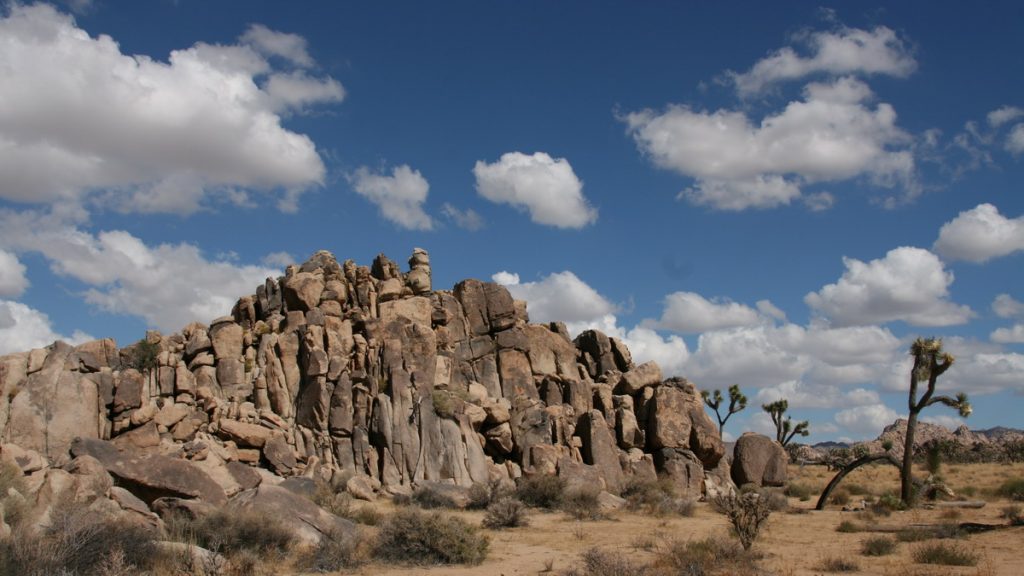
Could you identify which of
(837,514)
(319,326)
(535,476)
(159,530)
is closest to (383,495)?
(535,476)

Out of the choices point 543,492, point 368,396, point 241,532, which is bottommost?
point 543,492

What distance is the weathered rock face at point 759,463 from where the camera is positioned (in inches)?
1475

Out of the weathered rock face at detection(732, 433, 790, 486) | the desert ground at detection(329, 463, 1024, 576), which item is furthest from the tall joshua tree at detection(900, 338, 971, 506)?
the weathered rock face at detection(732, 433, 790, 486)

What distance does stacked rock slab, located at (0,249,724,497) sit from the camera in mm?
28953

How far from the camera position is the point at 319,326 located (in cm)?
3631

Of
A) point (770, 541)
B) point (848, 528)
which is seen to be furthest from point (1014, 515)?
point (770, 541)

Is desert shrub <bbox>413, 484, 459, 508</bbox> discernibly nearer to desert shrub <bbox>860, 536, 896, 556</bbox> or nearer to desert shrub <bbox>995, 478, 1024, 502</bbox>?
desert shrub <bbox>860, 536, 896, 556</bbox>

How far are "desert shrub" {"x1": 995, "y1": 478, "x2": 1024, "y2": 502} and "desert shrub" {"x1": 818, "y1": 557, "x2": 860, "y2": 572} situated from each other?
61.9 ft

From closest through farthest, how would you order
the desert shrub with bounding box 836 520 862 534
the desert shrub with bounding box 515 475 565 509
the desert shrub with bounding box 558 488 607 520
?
the desert shrub with bounding box 836 520 862 534 < the desert shrub with bounding box 558 488 607 520 < the desert shrub with bounding box 515 475 565 509

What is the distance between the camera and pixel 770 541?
21094mm

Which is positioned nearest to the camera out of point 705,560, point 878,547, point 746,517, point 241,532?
point 241,532

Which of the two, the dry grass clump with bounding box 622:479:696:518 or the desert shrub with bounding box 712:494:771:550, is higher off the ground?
the desert shrub with bounding box 712:494:771:550

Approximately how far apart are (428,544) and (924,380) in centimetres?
2124

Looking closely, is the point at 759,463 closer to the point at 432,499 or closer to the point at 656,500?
→ the point at 656,500
